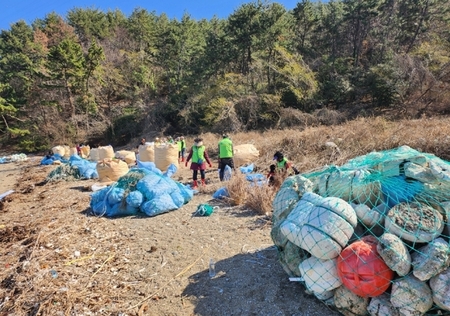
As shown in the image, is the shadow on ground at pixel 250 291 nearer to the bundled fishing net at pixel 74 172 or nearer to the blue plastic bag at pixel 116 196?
the blue plastic bag at pixel 116 196

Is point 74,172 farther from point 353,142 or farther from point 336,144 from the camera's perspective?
point 353,142

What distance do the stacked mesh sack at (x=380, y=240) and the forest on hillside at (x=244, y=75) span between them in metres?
12.8

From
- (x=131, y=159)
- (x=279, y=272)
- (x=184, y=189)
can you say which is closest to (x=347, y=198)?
(x=279, y=272)

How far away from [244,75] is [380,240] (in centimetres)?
1931

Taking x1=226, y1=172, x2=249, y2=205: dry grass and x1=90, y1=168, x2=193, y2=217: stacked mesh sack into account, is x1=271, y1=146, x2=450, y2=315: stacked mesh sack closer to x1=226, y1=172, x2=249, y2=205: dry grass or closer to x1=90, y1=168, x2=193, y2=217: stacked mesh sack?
x1=226, y1=172, x2=249, y2=205: dry grass

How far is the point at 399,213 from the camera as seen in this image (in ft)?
7.49

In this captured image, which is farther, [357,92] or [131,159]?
[357,92]

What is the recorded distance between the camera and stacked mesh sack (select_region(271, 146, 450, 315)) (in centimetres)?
205

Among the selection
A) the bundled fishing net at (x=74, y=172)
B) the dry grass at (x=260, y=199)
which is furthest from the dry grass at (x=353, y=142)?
the bundled fishing net at (x=74, y=172)

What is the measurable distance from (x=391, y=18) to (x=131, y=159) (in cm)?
1917

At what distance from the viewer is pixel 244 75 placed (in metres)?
20.4

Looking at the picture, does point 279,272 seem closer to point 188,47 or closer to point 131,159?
point 131,159

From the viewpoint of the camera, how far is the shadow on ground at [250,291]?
8.59ft

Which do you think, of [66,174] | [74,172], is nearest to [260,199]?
[74,172]
